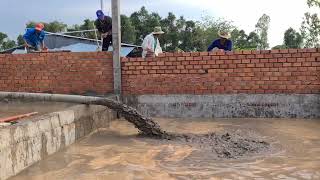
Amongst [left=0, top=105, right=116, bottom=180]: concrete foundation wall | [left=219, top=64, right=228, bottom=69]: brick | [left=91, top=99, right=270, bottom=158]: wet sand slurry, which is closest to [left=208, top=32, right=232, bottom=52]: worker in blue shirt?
[left=219, top=64, right=228, bottom=69]: brick

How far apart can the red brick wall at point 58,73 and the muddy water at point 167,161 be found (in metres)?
2.09

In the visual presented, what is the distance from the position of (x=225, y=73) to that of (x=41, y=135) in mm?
4368

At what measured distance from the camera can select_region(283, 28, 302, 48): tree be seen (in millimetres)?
24594

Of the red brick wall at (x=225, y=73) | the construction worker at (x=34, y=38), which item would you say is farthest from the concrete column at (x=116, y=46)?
the construction worker at (x=34, y=38)

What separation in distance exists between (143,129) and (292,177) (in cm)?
288

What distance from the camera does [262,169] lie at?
5.23 m

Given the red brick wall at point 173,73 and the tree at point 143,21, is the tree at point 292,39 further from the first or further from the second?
the red brick wall at point 173,73

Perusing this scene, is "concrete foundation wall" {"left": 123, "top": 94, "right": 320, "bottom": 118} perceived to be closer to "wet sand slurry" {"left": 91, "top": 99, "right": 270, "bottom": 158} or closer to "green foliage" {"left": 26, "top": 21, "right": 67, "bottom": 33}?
"wet sand slurry" {"left": 91, "top": 99, "right": 270, "bottom": 158}

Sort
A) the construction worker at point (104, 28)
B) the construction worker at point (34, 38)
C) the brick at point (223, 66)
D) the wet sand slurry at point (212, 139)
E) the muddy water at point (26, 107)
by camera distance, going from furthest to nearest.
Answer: the construction worker at point (34, 38) < the construction worker at point (104, 28) < the brick at point (223, 66) < the muddy water at point (26, 107) < the wet sand slurry at point (212, 139)

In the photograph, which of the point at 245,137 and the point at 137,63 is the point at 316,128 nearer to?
the point at 245,137

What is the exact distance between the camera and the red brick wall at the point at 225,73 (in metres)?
8.75

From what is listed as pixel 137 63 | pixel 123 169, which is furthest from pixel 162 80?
pixel 123 169

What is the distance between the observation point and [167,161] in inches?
222

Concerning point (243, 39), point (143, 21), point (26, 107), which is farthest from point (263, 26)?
point (26, 107)
